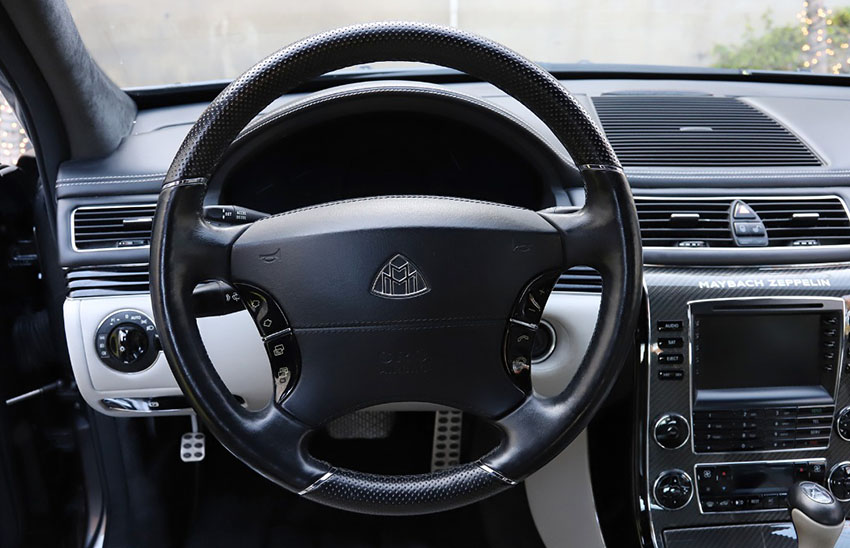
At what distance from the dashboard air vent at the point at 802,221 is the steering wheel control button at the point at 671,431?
1.18 feet

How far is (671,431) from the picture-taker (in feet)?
4.53

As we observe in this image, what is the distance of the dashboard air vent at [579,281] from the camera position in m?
1.30

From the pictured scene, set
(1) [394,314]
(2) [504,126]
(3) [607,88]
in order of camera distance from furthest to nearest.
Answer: (3) [607,88], (2) [504,126], (1) [394,314]

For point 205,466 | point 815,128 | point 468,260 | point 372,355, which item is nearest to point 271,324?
point 372,355

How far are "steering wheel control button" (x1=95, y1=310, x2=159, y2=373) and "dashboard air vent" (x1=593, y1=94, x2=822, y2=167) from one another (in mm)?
911

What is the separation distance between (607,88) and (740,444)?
0.87 meters

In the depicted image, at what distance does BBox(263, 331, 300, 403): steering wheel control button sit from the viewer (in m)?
1.00

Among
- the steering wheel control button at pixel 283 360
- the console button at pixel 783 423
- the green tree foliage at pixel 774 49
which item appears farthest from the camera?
the green tree foliage at pixel 774 49

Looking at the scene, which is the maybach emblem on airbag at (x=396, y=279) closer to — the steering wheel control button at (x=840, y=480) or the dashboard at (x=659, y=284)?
the dashboard at (x=659, y=284)

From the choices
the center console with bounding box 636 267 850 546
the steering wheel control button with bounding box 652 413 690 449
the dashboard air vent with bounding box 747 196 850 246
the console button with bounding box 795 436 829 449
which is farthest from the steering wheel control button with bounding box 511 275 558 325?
the console button with bounding box 795 436 829 449

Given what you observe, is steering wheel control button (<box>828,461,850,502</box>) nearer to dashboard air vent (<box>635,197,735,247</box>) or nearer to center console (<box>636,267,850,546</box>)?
center console (<box>636,267,850,546</box>)

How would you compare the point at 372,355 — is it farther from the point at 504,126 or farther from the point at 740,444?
the point at 740,444

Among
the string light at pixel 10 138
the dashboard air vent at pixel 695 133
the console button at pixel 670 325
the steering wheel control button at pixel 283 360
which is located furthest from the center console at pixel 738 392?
the string light at pixel 10 138

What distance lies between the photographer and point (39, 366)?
1589mm
